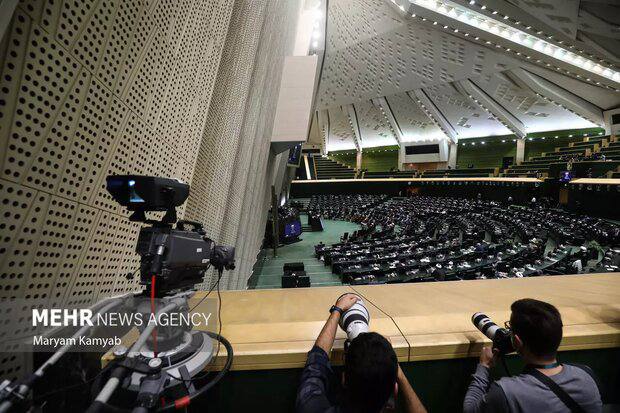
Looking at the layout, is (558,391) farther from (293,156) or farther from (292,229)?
(293,156)

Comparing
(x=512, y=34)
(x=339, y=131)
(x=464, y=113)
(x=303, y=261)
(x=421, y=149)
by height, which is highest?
(x=512, y=34)

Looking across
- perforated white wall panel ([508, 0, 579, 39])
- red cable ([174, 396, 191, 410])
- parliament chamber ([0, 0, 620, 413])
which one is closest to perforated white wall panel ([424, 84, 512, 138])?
perforated white wall panel ([508, 0, 579, 39])

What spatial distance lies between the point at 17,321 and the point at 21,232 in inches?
17.2

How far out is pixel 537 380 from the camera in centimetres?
130

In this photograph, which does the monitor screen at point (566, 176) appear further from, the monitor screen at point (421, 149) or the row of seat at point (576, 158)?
the monitor screen at point (421, 149)

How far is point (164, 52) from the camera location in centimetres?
240

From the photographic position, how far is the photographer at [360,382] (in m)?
1.03

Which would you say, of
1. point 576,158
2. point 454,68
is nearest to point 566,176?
point 576,158

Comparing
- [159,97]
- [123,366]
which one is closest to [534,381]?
[123,366]

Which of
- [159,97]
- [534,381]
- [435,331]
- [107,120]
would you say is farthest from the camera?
[159,97]

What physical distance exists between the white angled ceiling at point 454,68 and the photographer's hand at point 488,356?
20384mm

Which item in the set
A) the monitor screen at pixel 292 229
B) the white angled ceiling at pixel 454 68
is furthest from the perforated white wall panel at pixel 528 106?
the monitor screen at pixel 292 229

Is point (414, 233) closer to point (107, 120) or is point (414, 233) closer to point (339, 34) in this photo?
point (107, 120)

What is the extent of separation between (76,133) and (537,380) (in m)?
2.76
